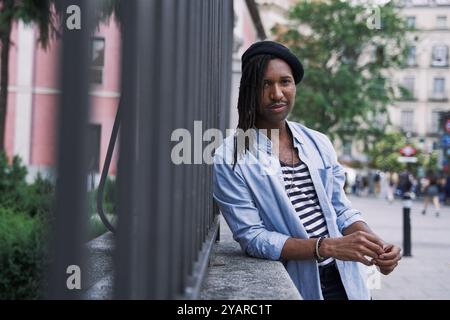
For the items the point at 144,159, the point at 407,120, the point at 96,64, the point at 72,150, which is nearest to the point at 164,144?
the point at 144,159

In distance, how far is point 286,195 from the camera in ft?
6.56

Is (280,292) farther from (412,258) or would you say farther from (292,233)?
(412,258)

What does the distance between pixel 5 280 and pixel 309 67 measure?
84.3ft

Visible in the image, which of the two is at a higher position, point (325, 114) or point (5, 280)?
point (325, 114)

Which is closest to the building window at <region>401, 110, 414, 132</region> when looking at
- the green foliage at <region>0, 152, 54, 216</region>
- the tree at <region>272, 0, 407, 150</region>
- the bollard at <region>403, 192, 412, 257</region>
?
the tree at <region>272, 0, 407, 150</region>

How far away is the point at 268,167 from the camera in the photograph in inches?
80.9

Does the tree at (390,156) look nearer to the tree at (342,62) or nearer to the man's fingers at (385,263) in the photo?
the tree at (342,62)

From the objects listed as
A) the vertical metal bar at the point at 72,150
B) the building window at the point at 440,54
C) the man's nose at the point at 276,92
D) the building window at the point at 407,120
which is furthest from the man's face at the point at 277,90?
the building window at the point at 407,120

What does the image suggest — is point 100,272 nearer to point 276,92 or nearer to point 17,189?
point 276,92

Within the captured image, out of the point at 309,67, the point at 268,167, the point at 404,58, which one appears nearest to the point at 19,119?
the point at 309,67

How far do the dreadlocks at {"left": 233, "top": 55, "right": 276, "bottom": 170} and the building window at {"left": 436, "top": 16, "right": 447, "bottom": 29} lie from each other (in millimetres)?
57832

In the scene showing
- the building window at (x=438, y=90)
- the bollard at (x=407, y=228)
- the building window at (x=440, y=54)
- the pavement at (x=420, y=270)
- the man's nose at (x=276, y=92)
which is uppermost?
the building window at (x=440, y=54)

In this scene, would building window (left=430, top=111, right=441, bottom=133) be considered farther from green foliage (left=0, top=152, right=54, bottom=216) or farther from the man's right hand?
the man's right hand

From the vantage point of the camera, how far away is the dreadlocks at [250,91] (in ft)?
6.97
